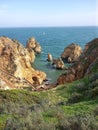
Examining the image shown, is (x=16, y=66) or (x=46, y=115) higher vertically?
(x=46, y=115)

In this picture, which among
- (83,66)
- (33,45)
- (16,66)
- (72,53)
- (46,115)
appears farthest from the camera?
(33,45)

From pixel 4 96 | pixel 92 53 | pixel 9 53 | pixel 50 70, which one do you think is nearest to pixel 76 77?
pixel 92 53

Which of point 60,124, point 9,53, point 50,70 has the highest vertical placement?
point 60,124

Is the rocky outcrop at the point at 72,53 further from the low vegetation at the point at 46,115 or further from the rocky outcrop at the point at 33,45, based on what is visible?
the low vegetation at the point at 46,115

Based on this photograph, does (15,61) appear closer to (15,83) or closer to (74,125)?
(15,83)

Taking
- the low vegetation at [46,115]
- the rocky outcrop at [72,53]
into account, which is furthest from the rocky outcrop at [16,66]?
the low vegetation at [46,115]

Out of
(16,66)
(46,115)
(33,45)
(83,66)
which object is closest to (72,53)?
(33,45)

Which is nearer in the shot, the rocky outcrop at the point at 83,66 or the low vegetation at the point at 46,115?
the low vegetation at the point at 46,115

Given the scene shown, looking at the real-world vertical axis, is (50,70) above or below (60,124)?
below

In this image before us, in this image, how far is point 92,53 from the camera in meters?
31.7

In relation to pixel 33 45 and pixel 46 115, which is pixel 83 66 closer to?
pixel 46 115

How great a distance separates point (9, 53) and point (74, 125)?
43612 millimetres

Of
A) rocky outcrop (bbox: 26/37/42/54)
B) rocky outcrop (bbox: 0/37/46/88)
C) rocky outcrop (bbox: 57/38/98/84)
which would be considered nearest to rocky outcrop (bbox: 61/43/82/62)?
rocky outcrop (bbox: 26/37/42/54)

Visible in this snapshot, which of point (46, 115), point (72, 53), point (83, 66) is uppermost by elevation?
point (46, 115)
